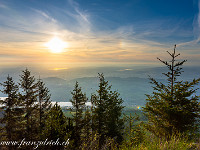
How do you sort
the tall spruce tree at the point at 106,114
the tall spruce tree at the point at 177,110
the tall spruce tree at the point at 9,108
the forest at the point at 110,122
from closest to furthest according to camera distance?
the forest at the point at 110,122 → the tall spruce tree at the point at 177,110 → the tall spruce tree at the point at 9,108 → the tall spruce tree at the point at 106,114

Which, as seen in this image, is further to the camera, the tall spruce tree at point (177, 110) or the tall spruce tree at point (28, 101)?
the tall spruce tree at point (28, 101)

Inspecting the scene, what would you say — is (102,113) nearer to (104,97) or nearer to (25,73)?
(104,97)

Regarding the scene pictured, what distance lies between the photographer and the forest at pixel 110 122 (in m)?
8.90

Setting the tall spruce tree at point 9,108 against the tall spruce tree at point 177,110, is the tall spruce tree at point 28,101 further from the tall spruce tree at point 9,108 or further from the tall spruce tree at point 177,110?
the tall spruce tree at point 177,110

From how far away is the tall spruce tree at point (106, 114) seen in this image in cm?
1900

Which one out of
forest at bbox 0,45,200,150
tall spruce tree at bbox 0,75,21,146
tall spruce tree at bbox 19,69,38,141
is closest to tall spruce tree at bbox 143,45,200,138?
forest at bbox 0,45,200,150

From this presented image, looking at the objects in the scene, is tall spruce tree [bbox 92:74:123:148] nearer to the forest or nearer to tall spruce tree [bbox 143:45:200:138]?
the forest

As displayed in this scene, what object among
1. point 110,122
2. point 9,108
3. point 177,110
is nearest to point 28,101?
point 9,108

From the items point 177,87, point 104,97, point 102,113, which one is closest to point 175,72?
point 177,87

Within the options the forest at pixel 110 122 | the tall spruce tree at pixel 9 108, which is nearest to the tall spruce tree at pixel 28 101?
the forest at pixel 110 122

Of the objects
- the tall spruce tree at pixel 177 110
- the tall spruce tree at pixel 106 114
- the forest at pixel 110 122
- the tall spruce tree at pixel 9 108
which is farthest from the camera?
the tall spruce tree at pixel 106 114

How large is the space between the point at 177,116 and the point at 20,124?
20198mm

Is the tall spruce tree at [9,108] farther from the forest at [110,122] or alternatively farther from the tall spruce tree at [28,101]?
the tall spruce tree at [28,101]

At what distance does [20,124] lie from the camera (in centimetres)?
1762
